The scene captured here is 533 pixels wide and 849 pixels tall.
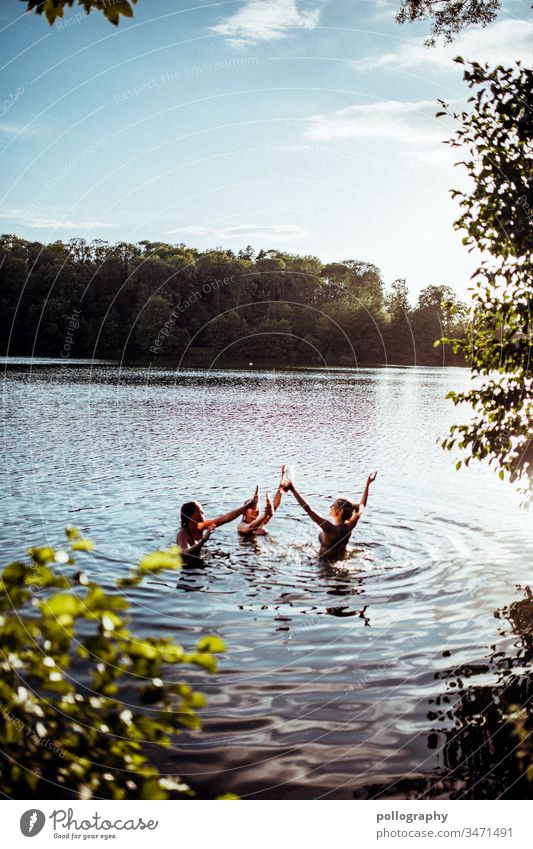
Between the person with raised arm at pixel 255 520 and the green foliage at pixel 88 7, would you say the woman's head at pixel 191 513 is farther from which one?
the green foliage at pixel 88 7

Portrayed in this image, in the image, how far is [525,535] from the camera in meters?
15.0

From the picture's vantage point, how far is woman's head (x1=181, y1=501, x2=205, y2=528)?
41.2ft

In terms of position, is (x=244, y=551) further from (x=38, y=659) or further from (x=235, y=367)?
(x=235, y=367)

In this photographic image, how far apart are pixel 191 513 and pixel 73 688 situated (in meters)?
8.75

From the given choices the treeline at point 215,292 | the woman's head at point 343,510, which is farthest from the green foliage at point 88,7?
the treeline at point 215,292

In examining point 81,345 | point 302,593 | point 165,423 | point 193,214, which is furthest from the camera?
point 81,345

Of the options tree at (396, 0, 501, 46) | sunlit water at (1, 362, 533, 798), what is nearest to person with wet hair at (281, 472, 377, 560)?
sunlit water at (1, 362, 533, 798)

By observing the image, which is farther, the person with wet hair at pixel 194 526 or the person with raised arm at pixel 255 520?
the person with raised arm at pixel 255 520

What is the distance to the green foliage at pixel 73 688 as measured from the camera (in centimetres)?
297

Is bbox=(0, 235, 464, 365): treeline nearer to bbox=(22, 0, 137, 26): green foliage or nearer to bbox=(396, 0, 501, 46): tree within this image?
bbox=(396, 0, 501, 46): tree

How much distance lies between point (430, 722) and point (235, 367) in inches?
3066

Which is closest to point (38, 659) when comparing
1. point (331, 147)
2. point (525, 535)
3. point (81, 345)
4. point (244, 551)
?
point (331, 147)

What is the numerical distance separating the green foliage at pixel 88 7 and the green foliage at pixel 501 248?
4811mm

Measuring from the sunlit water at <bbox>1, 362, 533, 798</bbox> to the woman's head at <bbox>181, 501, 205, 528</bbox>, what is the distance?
956mm
